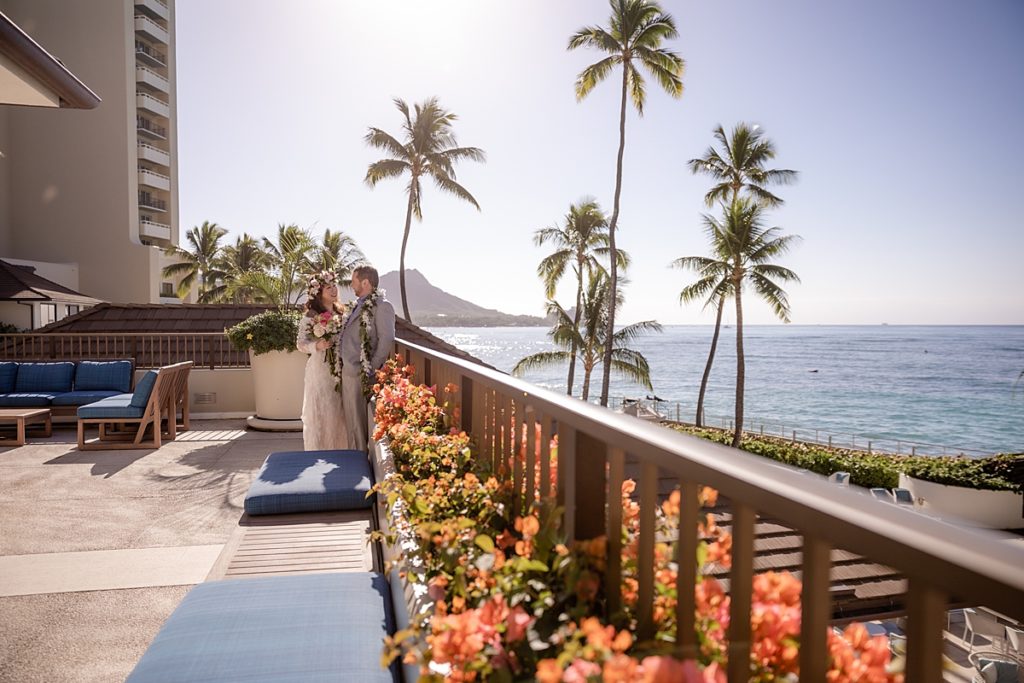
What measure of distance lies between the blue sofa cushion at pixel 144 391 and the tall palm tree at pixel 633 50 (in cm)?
1982

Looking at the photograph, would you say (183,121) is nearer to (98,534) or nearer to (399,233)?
(399,233)

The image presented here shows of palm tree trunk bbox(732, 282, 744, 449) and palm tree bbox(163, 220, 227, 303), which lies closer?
palm tree trunk bbox(732, 282, 744, 449)

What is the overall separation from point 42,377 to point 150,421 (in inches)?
104

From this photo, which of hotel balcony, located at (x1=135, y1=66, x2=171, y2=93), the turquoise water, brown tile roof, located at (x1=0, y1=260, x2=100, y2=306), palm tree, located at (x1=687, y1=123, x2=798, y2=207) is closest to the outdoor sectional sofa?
brown tile roof, located at (x1=0, y1=260, x2=100, y2=306)

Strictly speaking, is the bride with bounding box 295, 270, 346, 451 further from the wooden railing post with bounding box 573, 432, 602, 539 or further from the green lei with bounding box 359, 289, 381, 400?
the wooden railing post with bounding box 573, 432, 602, 539

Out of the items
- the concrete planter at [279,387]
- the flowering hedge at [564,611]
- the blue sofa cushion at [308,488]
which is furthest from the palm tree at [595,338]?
the flowering hedge at [564,611]

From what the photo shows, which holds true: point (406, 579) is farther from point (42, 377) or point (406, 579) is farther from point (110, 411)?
point (42, 377)

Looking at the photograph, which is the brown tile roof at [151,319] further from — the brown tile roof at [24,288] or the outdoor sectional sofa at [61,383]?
the brown tile roof at [24,288]

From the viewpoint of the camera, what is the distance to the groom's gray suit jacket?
583cm

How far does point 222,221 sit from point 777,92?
4351 centimetres

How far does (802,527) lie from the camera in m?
0.73

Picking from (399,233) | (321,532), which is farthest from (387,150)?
(321,532)

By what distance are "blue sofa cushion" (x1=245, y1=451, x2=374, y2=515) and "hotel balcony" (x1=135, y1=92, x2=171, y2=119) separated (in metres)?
37.8

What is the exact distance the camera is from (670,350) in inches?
5782
